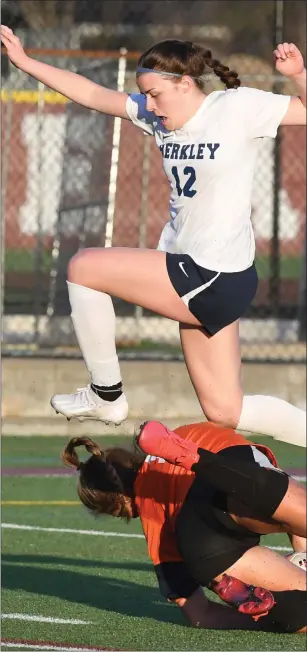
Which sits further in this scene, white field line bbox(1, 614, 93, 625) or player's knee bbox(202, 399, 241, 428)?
white field line bbox(1, 614, 93, 625)

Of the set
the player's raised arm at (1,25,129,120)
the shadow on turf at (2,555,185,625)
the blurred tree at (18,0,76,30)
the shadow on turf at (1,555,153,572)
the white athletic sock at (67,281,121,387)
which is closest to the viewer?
the white athletic sock at (67,281,121,387)

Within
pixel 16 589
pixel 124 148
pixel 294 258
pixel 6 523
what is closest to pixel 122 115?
pixel 16 589

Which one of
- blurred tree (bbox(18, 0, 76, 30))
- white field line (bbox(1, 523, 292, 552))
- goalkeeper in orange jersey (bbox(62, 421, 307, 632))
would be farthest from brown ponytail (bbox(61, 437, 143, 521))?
blurred tree (bbox(18, 0, 76, 30))

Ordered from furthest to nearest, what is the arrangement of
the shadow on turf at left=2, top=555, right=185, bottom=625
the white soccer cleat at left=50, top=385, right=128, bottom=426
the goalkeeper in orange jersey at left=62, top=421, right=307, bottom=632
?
the shadow on turf at left=2, top=555, right=185, bottom=625 < the white soccer cleat at left=50, top=385, right=128, bottom=426 < the goalkeeper in orange jersey at left=62, top=421, right=307, bottom=632

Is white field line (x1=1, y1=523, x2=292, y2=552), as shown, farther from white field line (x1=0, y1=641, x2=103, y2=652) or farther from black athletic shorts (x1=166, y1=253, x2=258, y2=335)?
black athletic shorts (x1=166, y1=253, x2=258, y2=335)

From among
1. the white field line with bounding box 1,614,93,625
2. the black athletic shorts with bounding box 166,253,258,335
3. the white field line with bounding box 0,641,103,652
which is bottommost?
the white field line with bounding box 1,614,93,625

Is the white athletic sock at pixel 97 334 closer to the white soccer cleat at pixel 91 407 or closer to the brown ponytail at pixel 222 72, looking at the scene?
the white soccer cleat at pixel 91 407

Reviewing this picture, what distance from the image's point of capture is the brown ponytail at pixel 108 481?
6.05m

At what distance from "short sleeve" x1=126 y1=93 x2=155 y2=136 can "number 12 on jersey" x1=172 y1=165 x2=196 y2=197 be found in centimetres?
36

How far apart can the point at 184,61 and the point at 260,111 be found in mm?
364

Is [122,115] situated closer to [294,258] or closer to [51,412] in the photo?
[51,412]

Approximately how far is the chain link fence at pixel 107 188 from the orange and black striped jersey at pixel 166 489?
280 inches

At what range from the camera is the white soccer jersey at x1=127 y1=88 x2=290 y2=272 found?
602 cm

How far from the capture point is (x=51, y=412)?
42.5 ft
